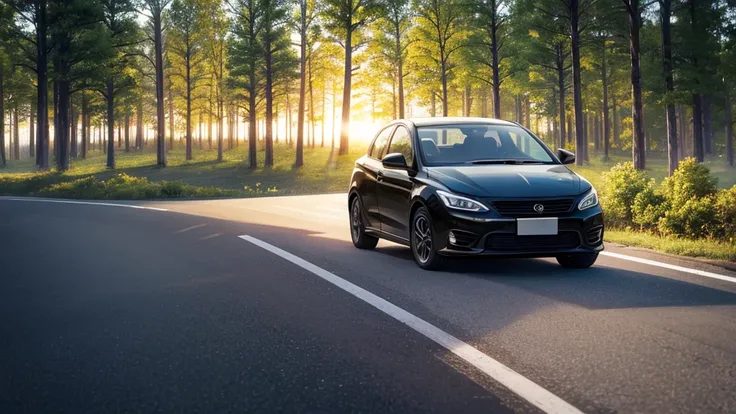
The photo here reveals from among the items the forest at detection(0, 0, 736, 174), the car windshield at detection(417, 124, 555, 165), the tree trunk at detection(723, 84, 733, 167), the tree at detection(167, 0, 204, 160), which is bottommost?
the car windshield at detection(417, 124, 555, 165)

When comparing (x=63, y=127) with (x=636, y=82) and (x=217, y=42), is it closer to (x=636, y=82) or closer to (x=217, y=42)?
(x=217, y=42)

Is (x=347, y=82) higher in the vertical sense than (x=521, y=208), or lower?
higher

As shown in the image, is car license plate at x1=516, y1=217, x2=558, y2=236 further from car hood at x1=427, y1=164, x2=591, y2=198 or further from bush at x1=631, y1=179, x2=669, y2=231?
bush at x1=631, y1=179, x2=669, y2=231

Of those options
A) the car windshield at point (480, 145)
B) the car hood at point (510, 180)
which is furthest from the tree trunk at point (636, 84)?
the car hood at point (510, 180)

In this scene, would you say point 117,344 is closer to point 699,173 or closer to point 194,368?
point 194,368

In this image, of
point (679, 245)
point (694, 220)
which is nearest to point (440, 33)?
point (694, 220)

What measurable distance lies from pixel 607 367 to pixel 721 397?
694 millimetres

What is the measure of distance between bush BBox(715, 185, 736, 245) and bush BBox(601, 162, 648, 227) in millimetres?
1765

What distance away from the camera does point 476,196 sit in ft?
24.7

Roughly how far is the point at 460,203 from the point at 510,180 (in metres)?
0.64

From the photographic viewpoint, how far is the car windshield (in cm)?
870

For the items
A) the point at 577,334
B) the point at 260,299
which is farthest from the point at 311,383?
the point at 260,299

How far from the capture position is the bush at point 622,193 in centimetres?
1190

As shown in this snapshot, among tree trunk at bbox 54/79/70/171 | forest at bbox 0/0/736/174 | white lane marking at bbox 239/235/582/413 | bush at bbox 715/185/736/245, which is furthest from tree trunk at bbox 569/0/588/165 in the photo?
tree trunk at bbox 54/79/70/171
